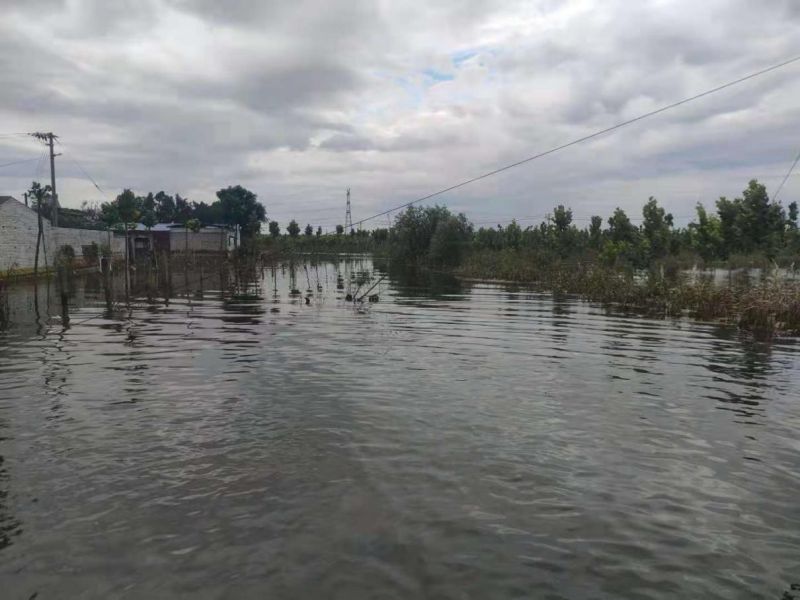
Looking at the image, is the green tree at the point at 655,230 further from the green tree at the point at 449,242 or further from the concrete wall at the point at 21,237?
the concrete wall at the point at 21,237

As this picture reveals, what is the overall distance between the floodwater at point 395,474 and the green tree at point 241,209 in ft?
280

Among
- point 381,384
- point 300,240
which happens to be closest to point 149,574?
point 381,384

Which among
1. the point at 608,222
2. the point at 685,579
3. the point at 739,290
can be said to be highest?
the point at 608,222

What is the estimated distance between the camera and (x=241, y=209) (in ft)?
313

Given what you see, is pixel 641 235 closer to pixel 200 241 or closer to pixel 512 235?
pixel 512 235

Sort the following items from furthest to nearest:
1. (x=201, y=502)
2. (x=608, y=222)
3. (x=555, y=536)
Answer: (x=608, y=222) < (x=201, y=502) < (x=555, y=536)

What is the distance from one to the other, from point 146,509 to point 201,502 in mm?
542

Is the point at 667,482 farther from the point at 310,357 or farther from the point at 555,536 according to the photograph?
the point at 310,357

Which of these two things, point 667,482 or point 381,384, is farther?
point 381,384

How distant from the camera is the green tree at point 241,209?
95.1 metres

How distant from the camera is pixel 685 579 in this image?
185 inches

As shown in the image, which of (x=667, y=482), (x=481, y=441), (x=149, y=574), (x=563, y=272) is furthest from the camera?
(x=563, y=272)

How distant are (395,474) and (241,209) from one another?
3742 inches

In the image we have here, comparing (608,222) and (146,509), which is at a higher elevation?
(608,222)
